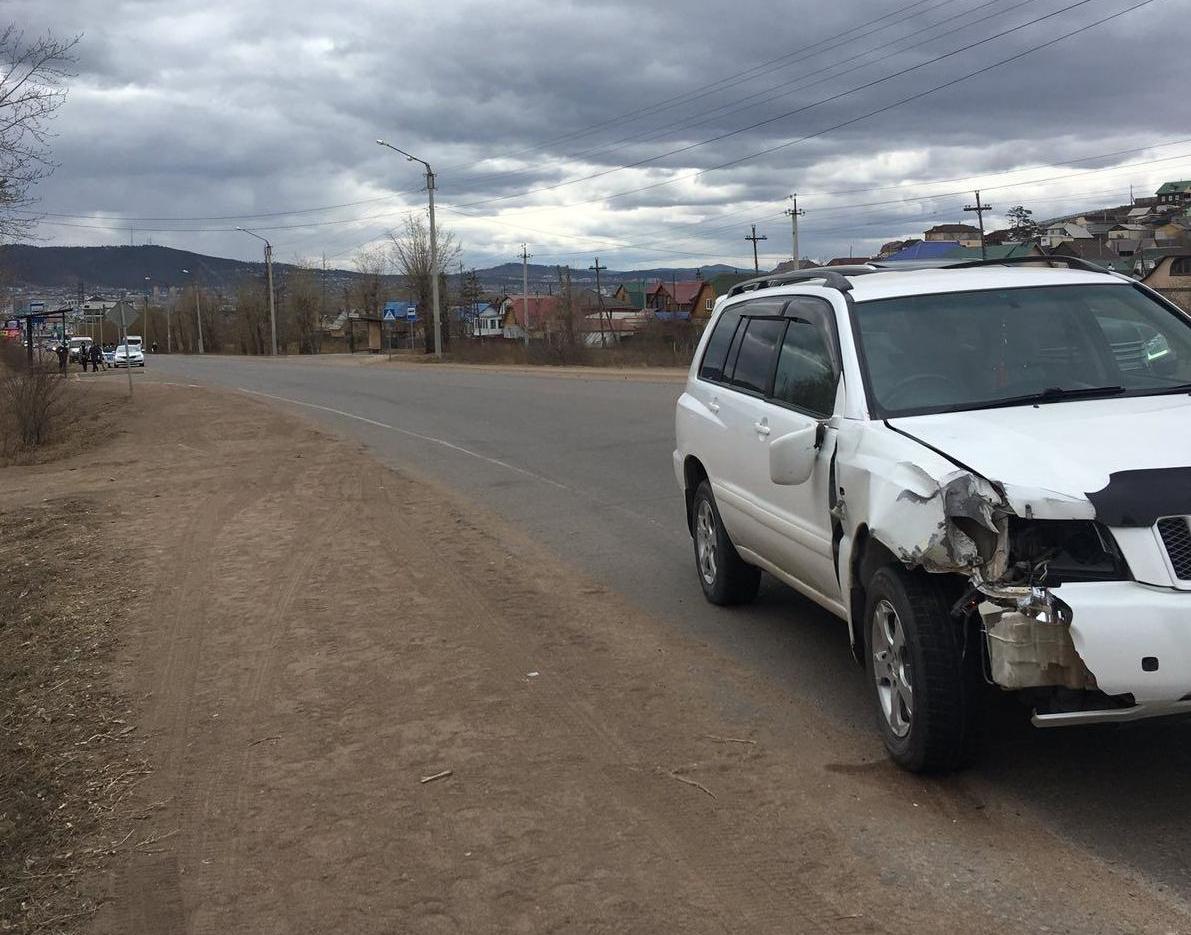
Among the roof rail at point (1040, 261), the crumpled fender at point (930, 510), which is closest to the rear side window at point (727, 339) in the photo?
the roof rail at point (1040, 261)

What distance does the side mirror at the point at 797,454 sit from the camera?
17.3 ft

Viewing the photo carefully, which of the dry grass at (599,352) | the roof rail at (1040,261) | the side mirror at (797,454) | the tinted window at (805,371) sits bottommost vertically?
the side mirror at (797,454)

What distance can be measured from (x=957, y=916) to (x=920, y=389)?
2431mm

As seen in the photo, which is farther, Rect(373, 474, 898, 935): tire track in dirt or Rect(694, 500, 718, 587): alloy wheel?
Rect(694, 500, 718, 587): alloy wheel

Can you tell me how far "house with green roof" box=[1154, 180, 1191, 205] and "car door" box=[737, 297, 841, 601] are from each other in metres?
122

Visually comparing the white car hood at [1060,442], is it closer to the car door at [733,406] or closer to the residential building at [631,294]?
the car door at [733,406]

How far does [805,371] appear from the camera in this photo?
231 inches

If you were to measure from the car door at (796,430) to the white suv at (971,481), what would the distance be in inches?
0.6

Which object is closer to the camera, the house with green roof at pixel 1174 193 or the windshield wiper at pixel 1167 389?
the windshield wiper at pixel 1167 389

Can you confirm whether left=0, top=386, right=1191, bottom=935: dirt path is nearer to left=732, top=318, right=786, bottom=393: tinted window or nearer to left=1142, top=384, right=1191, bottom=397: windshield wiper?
left=732, top=318, right=786, bottom=393: tinted window

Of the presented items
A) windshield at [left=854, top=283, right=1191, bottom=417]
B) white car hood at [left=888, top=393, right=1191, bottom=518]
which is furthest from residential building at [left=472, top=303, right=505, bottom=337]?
white car hood at [left=888, top=393, right=1191, bottom=518]

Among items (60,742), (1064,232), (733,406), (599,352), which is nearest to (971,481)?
(733,406)

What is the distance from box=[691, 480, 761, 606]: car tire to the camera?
708 cm

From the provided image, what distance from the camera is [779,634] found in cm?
669
